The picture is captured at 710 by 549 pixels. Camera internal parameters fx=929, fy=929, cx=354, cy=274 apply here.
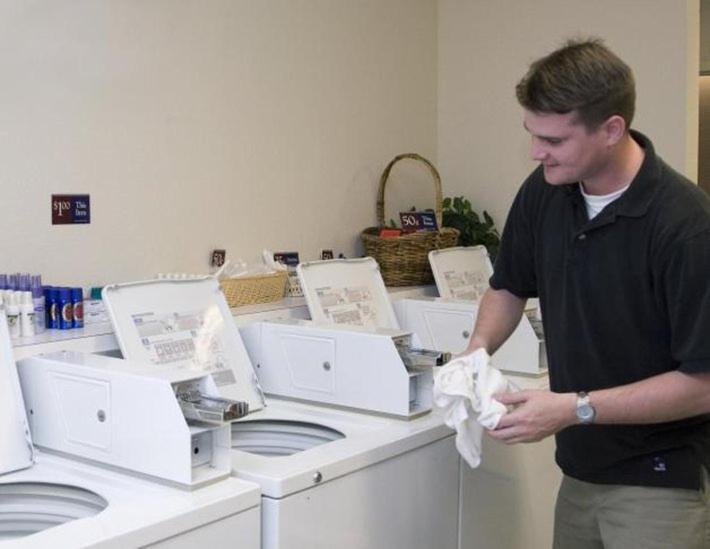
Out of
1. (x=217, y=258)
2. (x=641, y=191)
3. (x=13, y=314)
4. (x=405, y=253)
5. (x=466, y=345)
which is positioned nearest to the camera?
(x=641, y=191)

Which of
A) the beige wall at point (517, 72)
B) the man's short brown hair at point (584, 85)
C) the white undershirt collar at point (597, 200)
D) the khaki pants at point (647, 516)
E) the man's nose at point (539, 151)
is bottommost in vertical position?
the khaki pants at point (647, 516)

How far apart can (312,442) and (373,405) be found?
0.20m

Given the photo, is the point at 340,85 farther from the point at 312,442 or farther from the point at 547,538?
the point at 547,538

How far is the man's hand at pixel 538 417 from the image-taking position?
1807mm

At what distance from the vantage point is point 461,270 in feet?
12.2

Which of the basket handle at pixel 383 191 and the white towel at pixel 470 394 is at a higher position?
the basket handle at pixel 383 191

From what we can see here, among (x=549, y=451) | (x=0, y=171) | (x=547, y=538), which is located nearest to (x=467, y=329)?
(x=549, y=451)

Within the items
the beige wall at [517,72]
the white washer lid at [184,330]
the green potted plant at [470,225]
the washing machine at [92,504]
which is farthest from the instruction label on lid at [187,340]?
the beige wall at [517,72]

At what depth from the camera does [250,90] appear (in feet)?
10.6

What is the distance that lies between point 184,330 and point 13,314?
474 millimetres

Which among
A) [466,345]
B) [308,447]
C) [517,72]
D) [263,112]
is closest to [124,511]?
[308,447]

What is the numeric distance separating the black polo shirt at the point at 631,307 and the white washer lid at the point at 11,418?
1.21 m

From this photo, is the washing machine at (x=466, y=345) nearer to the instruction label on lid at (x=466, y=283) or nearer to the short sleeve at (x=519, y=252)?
the instruction label on lid at (x=466, y=283)

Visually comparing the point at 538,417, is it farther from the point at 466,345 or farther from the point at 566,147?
the point at 466,345
